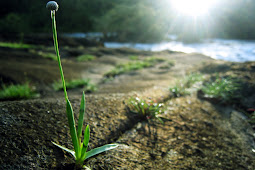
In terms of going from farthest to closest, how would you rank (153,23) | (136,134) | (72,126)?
(153,23), (136,134), (72,126)

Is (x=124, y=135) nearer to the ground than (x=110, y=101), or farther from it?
nearer to the ground

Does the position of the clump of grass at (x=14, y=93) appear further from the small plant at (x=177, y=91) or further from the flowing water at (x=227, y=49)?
the flowing water at (x=227, y=49)

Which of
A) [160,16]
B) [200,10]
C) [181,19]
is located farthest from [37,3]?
[200,10]

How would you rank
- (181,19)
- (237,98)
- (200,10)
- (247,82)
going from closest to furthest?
(237,98) → (247,82) → (200,10) → (181,19)

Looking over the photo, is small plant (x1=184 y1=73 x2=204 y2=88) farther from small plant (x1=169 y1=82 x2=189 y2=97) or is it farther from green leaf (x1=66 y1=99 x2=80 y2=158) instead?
green leaf (x1=66 y1=99 x2=80 y2=158)

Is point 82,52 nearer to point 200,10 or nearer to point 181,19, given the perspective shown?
point 200,10

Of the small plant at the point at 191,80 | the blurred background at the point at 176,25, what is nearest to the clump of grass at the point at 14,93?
the small plant at the point at 191,80

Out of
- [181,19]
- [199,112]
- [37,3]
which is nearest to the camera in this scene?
[199,112]

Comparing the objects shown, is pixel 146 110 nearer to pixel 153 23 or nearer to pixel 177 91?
pixel 177 91

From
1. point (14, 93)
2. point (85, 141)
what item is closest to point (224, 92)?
point (85, 141)
